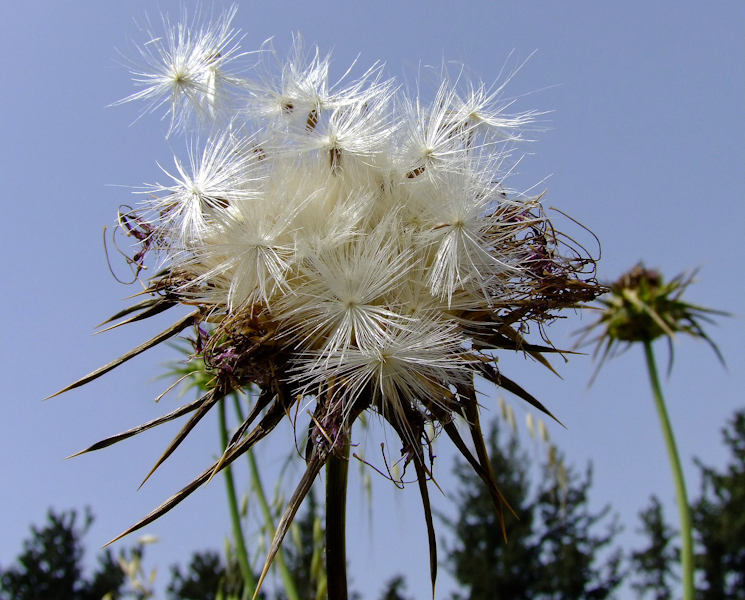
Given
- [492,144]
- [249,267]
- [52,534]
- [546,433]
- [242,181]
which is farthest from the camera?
[52,534]

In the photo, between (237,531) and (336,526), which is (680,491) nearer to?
(237,531)

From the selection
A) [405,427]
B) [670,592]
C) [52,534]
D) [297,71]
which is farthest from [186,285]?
[670,592]

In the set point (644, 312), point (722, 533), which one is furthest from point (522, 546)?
point (644, 312)

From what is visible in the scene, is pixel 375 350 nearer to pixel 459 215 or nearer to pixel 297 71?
pixel 459 215

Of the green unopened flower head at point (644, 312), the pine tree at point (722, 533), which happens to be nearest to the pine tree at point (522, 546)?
the pine tree at point (722, 533)

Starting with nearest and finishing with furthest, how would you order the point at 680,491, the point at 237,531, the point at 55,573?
the point at 237,531 < the point at 680,491 < the point at 55,573

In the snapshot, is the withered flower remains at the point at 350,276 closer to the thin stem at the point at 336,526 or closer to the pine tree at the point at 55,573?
the thin stem at the point at 336,526

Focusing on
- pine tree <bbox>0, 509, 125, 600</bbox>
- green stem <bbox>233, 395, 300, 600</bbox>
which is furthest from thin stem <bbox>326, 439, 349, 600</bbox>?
pine tree <bbox>0, 509, 125, 600</bbox>
